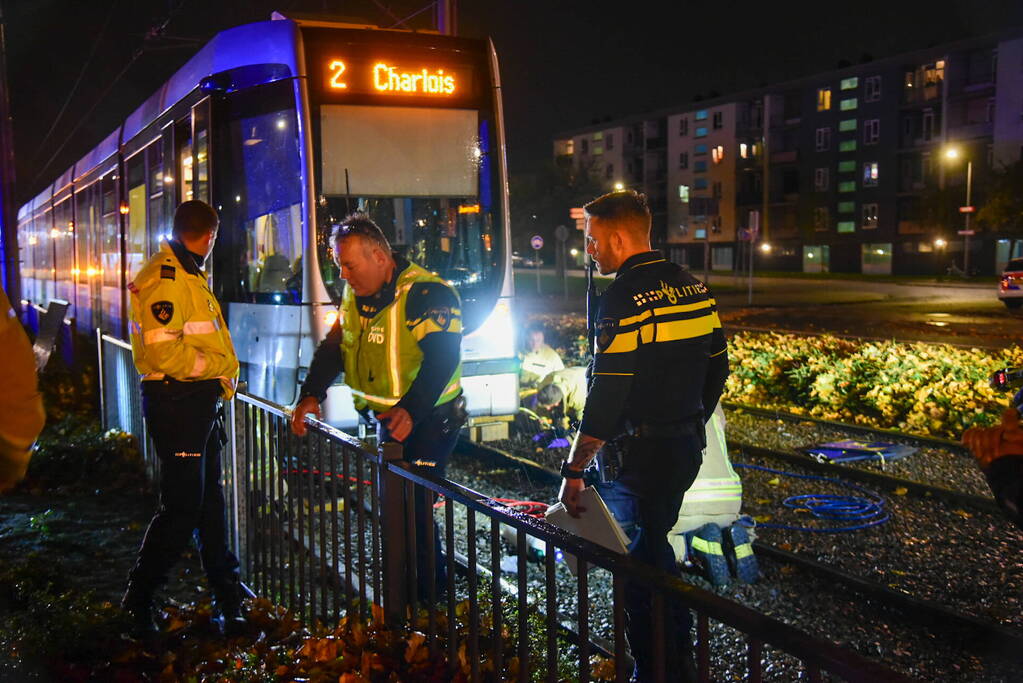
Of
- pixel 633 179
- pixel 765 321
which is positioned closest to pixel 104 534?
pixel 765 321

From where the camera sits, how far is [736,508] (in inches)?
192

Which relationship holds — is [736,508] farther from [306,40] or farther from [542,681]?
[306,40]

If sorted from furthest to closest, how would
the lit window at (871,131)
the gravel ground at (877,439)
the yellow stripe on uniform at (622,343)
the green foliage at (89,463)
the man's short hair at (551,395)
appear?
the lit window at (871,131) < the man's short hair at (551,395) < the gravel ground at (877,439) < the green foliage at (89,463) < the yellow stripe on uniform at (622,343)

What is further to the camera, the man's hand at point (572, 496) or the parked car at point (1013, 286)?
the parked car at point (1013, 286)

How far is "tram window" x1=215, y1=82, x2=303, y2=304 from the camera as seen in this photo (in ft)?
23.9

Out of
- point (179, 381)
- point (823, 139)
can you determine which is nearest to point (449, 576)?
point (179, 381)

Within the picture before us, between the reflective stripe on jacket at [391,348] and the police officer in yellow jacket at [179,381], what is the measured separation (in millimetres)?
657

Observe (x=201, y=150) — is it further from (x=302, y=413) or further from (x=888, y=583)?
(x=888, y=583)

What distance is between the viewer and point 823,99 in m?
66.9

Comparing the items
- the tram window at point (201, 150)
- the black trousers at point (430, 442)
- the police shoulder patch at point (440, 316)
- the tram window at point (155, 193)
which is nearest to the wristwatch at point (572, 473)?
the black trousers at point (430, 442)

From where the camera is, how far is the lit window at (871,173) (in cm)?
6444

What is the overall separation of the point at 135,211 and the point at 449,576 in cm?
851

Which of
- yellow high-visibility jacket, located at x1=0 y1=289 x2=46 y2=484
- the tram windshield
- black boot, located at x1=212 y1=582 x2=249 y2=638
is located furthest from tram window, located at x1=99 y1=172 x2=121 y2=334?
yellow high-visibility jacket, located at x1=0 y1=289 x2=46 y2=484

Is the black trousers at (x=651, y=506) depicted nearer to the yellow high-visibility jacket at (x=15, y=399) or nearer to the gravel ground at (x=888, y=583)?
the gravel ground at (x=888, y=583)
